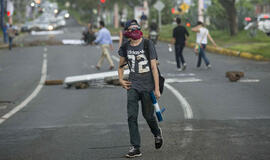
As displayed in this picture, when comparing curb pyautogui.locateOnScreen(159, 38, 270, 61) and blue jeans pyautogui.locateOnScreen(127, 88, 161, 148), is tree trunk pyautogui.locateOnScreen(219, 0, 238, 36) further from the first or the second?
blue jeans pyautogui.locateOnScreen(127, 88, 161, 148)

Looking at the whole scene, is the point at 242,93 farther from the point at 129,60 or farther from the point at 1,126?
the point at 129,60

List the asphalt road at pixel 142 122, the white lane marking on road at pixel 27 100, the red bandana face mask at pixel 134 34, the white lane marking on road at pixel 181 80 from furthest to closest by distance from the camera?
the white lane marking on road at pixel 181 80 < the white lane marking on road at pixel 27 100 < the asphalt road at pixel 142 122 < the red bandana face mask at pixel 134 34

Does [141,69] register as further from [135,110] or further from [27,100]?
[27,100]

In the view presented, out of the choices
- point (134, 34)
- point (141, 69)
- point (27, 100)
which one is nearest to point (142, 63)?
point (141, 69)

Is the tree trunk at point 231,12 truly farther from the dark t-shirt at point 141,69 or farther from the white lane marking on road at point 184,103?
the dark t-shirt at point 141,69

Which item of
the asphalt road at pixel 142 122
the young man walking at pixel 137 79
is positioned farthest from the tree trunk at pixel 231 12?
the young man walking at pixel 137 79

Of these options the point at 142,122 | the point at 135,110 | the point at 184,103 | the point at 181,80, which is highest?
the point at 135,110

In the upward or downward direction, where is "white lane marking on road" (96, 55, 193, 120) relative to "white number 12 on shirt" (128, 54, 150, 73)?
downward

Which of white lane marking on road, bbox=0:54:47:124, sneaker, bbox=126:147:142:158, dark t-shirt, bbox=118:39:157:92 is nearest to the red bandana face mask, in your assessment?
dark t-shirt, bbox=118:39:157:92

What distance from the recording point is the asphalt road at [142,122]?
7.88 m

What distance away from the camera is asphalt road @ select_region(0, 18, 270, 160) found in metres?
7.88

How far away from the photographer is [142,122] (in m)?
10.5

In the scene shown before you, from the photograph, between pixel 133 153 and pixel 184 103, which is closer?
pixel 133 153

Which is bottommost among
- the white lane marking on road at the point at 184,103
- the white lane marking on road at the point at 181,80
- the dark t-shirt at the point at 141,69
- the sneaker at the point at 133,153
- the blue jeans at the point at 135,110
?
the white lane marking on road at the point at 181,80
